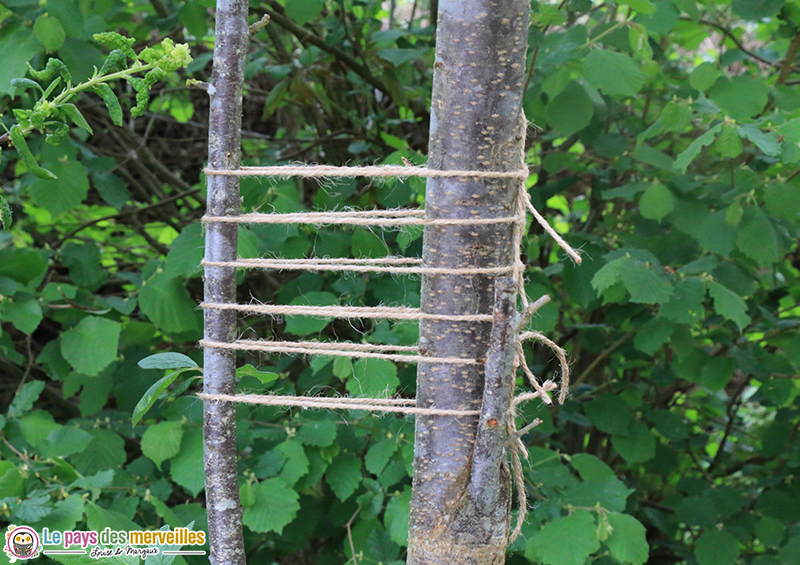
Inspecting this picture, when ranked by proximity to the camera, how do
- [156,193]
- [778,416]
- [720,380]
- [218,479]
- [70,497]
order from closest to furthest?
[218,479]
[70,497]
[720,380]
[778,416]
[156,193]

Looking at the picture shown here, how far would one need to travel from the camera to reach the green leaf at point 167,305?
1.50 metres

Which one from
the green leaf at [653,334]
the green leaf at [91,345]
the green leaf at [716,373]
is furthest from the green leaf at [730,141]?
the green leaf at [91,345]

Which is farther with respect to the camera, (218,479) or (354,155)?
(354,155)

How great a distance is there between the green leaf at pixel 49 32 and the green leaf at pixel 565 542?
1512 mm

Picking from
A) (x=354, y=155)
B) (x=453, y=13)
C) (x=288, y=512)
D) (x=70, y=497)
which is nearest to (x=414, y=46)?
(x=354, y=155)

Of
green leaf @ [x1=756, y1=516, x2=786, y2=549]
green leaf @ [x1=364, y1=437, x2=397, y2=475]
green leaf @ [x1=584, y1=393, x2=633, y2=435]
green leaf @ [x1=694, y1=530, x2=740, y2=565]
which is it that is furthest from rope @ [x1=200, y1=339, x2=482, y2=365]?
green leaf @ [x1=756, y1=516, x2=786, y2=549]

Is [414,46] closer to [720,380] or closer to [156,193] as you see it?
[156,193]

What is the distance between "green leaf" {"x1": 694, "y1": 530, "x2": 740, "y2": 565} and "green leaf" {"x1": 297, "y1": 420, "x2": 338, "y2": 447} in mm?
1218

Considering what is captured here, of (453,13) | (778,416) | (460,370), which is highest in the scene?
(453,13)

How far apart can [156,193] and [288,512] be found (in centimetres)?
147

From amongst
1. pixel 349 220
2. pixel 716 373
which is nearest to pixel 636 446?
pixel 716 373

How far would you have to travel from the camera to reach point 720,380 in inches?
67.9

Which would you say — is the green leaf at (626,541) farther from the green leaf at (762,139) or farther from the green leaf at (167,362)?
the green leaf at (167,362)

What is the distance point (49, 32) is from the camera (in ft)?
4.54
